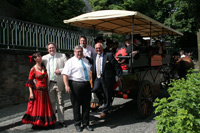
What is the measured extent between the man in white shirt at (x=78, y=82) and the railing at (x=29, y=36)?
3.25 m

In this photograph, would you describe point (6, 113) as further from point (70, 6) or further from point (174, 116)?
point (70, 6)

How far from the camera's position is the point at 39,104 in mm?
4457

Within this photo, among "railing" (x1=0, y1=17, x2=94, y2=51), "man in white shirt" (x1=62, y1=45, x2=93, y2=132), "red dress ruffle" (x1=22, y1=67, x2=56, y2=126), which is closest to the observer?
"man in white shirt" (x1=62, y1=45, x2=93, y2=132)

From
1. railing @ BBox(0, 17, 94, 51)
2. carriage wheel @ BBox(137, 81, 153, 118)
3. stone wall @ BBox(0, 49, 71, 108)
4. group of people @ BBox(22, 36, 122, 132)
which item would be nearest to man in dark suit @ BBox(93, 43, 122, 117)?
group of people @ BBox(22, 36, 122, 132)

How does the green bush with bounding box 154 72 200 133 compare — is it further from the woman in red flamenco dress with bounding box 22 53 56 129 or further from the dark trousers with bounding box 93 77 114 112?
the woman in red flamenco dress with bounding box 22 53 56 129

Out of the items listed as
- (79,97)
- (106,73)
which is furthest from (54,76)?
(106,73)

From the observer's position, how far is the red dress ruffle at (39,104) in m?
4.40

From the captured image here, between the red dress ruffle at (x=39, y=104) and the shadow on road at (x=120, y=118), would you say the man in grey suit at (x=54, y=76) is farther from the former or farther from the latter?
the shadow on road at (x=120, y=118)

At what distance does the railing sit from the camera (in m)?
6.44

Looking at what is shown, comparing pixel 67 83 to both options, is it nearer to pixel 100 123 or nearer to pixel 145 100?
pixel 100 123

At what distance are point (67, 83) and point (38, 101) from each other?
848 mm

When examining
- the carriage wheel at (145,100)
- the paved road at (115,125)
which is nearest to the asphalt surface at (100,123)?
the paved road at (115,125)

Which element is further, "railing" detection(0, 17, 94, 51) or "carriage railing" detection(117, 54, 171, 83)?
"railing" detection(0, 17, 94, 51)

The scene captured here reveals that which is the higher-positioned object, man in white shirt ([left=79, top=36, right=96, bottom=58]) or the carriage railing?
man in white shirt ([left=79, top=36, right=96, bottom=58])
